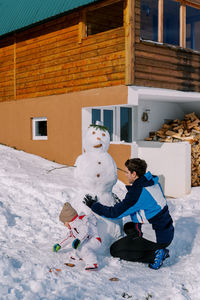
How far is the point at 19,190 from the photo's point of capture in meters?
7.38

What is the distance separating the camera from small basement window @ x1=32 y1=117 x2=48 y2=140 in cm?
1209

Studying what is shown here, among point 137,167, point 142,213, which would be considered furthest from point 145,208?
point 137,167

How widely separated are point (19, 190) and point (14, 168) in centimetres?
185

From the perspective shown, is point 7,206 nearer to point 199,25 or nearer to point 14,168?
point 14,168

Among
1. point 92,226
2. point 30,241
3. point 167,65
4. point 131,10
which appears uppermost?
point 131,10

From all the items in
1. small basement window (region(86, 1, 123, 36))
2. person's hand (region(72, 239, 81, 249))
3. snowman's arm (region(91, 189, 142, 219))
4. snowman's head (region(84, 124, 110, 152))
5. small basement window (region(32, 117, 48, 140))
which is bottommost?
person's hand (region(72, 239, 81, 249))

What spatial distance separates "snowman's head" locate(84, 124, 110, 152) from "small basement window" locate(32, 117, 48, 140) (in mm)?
6727

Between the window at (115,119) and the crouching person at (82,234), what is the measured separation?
619 cm

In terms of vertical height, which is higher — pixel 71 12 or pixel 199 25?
pixel 199 25

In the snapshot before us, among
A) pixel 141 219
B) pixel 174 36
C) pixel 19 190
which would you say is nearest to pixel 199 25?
pixel 174 36

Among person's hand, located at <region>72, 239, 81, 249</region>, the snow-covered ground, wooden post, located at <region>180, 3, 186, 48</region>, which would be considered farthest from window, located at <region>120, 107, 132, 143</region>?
person's hand, located at <region>72, 239, 81, 249</region>

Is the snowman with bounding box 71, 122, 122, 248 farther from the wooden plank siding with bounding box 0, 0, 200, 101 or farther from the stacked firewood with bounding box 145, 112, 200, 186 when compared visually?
the stacked firewood with bounding box 145, 112, 200, 186

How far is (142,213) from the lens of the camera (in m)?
4.66

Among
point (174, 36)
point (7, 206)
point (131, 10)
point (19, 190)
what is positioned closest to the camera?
point (7, 206)
